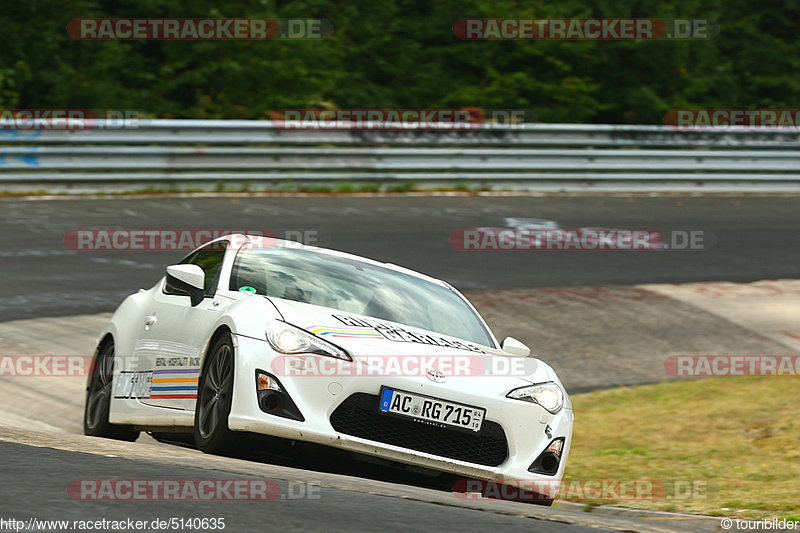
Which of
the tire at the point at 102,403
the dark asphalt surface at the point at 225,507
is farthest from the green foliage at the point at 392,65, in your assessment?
the dark asphalt surface at the point at 225,507

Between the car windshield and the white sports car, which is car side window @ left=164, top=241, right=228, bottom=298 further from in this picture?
the car windshield

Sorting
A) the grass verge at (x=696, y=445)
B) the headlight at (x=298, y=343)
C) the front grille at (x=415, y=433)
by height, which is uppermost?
the headlight at (x=298, y=343)

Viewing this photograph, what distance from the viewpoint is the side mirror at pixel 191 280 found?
7152 millimetres

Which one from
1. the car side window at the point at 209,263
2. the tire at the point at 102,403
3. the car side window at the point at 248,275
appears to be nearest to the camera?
the car side window at the point at 248,275

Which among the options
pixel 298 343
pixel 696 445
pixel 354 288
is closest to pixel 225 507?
pixel 298 343

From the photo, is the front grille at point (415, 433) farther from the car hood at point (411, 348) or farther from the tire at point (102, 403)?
the tire at point (102, 403)

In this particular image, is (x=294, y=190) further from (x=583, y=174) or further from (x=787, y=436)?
(x=787, y=436)

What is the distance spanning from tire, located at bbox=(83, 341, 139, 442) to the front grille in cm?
210

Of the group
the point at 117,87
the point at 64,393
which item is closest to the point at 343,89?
the point at 117,87

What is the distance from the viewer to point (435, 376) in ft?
20.6

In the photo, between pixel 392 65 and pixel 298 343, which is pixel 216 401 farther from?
pixel 392 65

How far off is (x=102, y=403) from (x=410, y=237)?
30.4 feet

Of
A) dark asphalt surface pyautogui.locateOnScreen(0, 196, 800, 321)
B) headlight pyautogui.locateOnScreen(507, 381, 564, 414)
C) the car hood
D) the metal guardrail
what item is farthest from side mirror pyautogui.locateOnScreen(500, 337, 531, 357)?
the metal guardrail

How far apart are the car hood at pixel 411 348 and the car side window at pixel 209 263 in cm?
75
